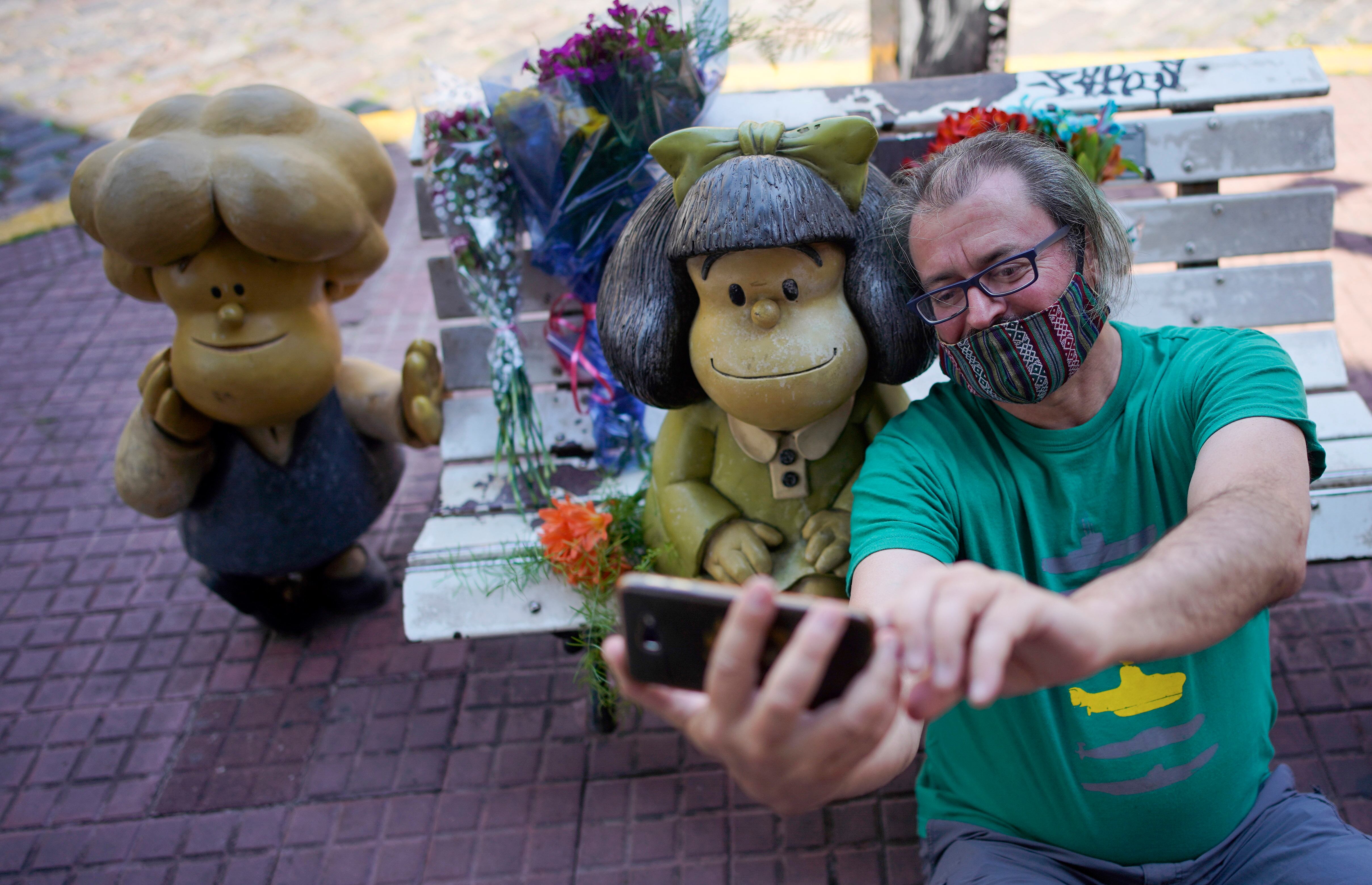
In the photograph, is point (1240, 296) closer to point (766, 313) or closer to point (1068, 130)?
point (1068, 130)

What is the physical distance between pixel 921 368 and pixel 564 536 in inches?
38.3

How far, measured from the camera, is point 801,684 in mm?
1035

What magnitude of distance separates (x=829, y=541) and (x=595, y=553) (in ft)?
2.04

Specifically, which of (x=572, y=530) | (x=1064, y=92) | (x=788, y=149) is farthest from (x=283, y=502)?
(x=1064, y=92)

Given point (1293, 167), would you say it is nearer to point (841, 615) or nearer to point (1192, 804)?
point (1192, 804)

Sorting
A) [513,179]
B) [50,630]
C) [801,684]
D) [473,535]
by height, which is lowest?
[50,630]

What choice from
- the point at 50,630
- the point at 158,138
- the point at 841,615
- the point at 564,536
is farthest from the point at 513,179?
the point at 50,630

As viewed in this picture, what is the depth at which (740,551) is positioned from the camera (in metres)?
2.24

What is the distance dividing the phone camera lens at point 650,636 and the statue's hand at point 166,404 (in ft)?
7.18

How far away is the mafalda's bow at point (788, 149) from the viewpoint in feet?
6.30

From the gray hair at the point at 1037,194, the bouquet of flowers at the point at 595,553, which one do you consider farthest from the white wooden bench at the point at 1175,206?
the gray hair at the point at 1037,194

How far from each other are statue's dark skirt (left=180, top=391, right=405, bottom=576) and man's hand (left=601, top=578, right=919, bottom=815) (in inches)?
84.6

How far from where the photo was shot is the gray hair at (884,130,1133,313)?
1.78 metres

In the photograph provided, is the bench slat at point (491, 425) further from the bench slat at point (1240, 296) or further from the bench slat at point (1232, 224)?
the bench slat at point (1232, 224)
